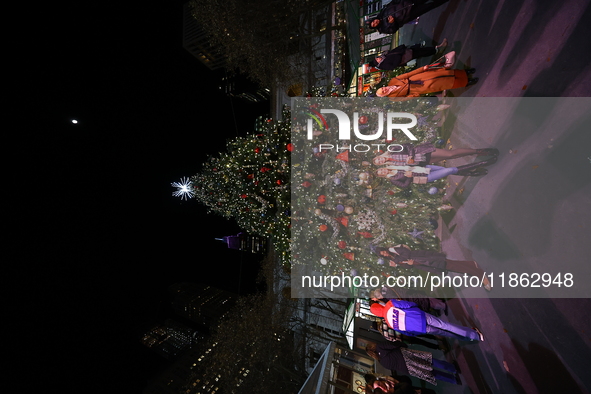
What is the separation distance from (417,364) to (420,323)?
1.11 m

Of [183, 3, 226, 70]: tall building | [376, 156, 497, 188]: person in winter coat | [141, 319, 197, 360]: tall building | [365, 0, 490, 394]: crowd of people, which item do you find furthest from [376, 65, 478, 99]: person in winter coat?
[141, 319, 197, 360]: tall building

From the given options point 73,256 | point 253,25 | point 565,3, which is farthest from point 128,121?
point 565,3

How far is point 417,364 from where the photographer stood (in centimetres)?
495

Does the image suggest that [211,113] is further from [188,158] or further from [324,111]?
[324,111]

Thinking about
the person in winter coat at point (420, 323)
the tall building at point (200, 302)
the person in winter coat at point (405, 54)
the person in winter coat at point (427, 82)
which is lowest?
the tall building at point (200, 302)

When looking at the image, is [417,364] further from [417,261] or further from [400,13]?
[400,13]

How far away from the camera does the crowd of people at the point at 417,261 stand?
15.6 feet

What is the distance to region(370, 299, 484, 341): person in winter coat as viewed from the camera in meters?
4.52

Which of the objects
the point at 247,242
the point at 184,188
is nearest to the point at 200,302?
the point at 247,242

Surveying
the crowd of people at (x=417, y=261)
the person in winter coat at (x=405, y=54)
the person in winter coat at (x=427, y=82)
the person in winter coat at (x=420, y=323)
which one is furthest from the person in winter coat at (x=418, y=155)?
the person in winter coat at (x=420, y=323)

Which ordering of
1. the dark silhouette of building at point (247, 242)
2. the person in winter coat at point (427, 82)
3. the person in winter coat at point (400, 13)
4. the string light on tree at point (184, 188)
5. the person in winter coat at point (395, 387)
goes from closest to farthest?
the person in winter coat at point (395, 387) < the person in winter coat at point (427, 82) < the person in winter coat at point (400, 13) < the string light on tree at point (184, 188) < the dark silhouette of building at point (247, 242)

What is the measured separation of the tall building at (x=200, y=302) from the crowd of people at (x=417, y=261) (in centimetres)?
2435

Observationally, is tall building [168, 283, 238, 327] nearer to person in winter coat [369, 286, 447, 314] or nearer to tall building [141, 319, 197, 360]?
tall building [141, 319, 197, 360]

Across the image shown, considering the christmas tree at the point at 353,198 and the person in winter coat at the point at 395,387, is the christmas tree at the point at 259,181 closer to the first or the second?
the christmas tree at the point at 353,198
